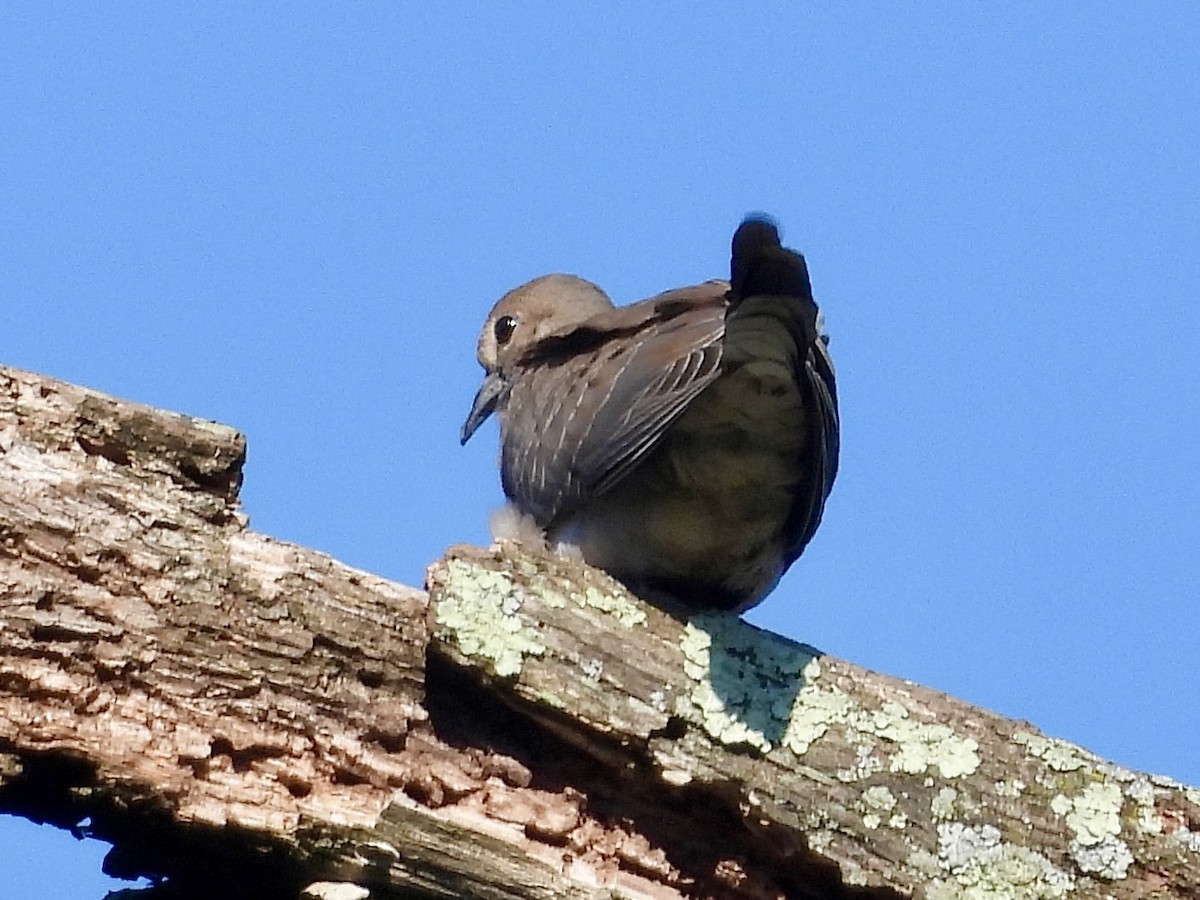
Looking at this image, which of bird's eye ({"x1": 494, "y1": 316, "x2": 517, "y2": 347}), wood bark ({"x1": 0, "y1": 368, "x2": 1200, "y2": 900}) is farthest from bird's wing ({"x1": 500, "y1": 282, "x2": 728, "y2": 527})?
bird's eye ({"x1": 494, "y1": 316, "x2": 517, "y2": 347})

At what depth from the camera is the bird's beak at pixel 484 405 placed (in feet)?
19.8

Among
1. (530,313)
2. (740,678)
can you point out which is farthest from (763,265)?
(530,313)

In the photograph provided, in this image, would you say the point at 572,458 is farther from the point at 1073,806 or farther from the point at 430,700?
the point at 1073,806

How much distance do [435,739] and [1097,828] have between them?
1231mm

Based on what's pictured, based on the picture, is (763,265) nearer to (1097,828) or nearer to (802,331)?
(802,331)

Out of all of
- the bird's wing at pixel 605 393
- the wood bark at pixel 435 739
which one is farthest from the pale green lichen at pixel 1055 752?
the bird's wing at pixel 605 393

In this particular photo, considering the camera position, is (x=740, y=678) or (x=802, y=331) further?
(x=802, y=331)

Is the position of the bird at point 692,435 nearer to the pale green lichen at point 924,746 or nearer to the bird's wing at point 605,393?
the bird's wing at point 605,393

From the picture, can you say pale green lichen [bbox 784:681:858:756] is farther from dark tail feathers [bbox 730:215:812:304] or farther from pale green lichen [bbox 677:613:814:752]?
dark tail feathers [bbox 730:215:812:304]

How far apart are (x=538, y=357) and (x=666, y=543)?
2.97 ft

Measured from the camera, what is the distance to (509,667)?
2.97m

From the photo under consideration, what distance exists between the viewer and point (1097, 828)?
303cm

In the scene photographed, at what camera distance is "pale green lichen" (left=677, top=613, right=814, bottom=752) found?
304cm

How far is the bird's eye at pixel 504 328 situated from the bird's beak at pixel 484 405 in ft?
1.06
